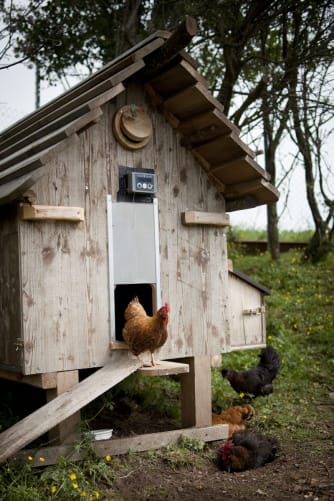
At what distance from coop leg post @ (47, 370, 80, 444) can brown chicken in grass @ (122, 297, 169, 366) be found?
591mm

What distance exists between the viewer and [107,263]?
19.2 feet

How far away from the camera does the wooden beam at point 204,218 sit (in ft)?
20.8

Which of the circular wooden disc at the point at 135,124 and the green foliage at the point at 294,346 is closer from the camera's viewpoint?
the circular wooden disc at the point at 135,124

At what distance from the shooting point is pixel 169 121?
638 centimetres

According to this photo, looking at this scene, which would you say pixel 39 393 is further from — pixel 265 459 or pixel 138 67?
pixel 138 67

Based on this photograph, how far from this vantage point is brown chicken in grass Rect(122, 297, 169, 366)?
220 inches

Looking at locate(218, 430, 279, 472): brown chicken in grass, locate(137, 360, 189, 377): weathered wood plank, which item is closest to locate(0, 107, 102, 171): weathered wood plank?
locate(137, 360, 189, 377): weathered wood plank

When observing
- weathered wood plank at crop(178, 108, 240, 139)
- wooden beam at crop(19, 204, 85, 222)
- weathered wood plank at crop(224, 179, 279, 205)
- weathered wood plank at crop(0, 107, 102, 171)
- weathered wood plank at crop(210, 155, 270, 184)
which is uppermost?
weathered wood plank at crop(178, 108, 240, 139)

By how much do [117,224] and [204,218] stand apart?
40.2 inches

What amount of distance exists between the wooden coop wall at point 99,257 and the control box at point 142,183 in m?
0.14

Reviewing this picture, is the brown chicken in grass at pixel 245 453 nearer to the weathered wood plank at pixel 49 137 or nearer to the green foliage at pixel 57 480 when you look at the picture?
the green foliage at pixel 57 480

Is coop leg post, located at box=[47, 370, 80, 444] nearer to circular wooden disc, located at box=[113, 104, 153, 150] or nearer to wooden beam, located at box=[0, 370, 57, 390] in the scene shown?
wooden beam, located at box=[0, 370, 57, 390]

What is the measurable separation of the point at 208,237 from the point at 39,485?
3006mm

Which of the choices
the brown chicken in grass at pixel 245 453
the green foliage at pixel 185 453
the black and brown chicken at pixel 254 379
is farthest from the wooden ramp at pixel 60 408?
the black and brown chicken at pixel 254 379
